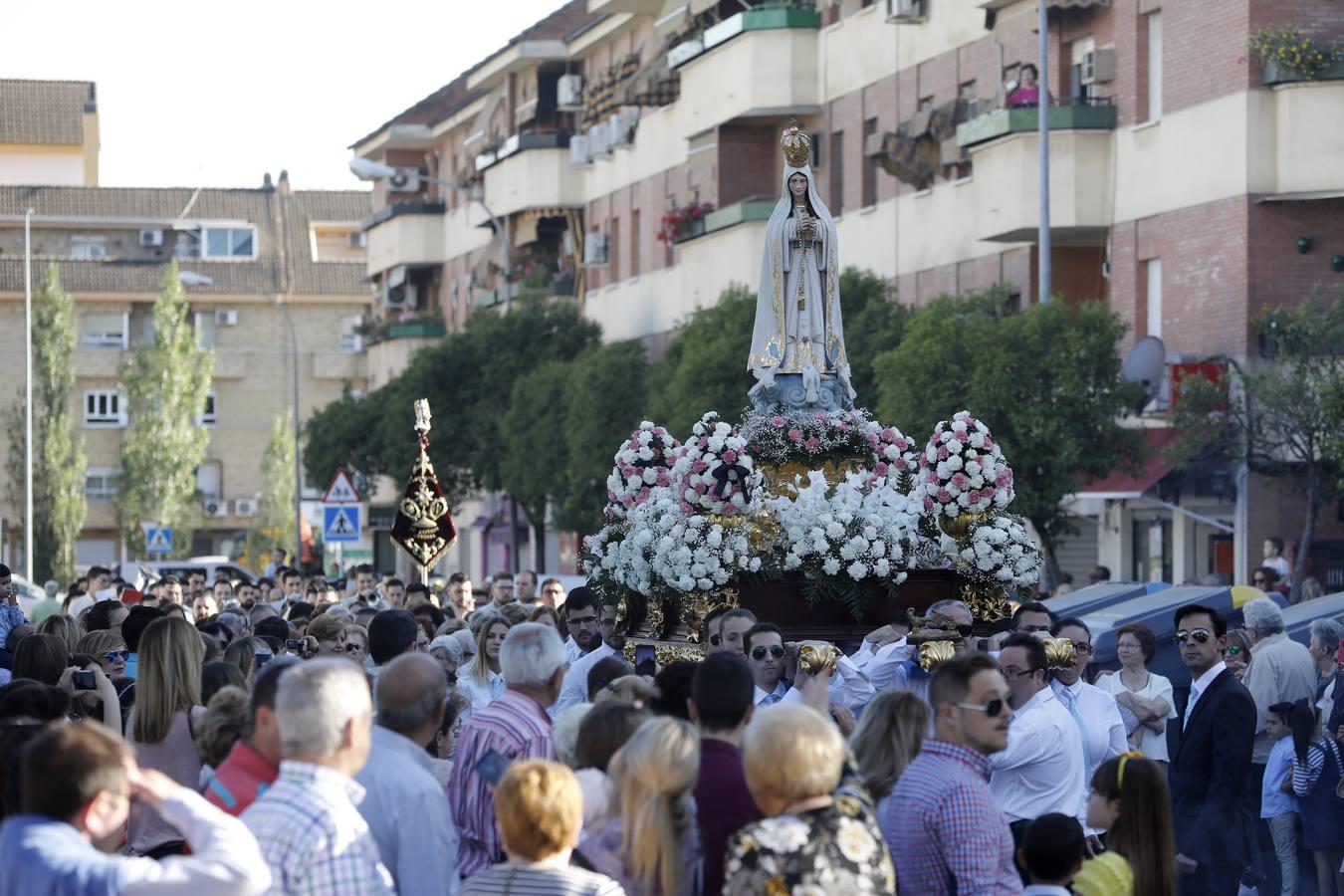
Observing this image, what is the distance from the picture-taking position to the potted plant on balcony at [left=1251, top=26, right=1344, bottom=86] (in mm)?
31844

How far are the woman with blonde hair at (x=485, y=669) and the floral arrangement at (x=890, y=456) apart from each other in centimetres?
357

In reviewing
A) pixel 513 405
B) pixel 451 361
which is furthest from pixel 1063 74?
pixel 451 361

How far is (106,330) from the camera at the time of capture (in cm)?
8700

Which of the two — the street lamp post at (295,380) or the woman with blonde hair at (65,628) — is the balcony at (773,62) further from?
the woman with blonde hair at (65,628)

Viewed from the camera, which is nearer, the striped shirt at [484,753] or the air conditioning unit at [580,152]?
the striped shirt at [484,753]

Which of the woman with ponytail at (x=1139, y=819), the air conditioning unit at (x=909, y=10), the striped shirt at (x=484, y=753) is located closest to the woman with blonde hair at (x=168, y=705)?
the striped shirt at (x=484, y=753)

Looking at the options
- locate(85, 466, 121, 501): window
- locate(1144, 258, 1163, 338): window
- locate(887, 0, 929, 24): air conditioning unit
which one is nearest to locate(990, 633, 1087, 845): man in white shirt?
locate(1144, 258, 1163, 338): window

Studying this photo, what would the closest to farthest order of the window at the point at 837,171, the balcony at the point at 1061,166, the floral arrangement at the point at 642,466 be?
the floral arrangement at the point at 642,466
the balcony at the point at 1061,166
the window at the point at 837,171

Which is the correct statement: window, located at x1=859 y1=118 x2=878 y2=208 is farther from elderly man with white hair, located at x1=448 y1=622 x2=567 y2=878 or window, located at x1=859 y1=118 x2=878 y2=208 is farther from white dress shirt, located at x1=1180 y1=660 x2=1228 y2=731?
elderly man with white hair, located at x1=448 y1=622 x2=567 y2=878

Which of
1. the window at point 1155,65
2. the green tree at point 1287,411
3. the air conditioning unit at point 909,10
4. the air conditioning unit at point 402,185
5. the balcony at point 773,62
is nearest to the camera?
the green tree at point 1287,411

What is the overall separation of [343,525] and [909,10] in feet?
44.0

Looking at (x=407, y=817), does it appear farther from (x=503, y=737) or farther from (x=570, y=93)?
(x=570, y=93)

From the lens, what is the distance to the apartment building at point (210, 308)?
3393 inches

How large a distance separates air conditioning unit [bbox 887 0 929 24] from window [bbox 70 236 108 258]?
52.4 metres
